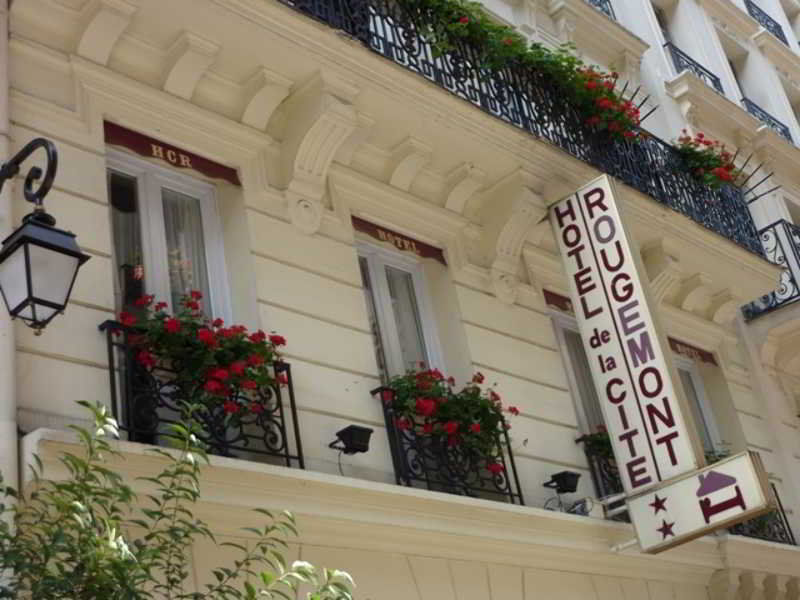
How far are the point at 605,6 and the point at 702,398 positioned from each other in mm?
5747

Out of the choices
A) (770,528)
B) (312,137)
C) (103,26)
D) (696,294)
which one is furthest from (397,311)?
(770,528)

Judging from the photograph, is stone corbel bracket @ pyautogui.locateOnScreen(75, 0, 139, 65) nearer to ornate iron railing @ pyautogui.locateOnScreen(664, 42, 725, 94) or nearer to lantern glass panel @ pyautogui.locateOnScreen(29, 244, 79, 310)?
lantern glass panel @ pyautogui.locateOnScreen(29, 244, 79, 310)

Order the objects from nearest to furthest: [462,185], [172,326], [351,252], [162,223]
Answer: [172,326] → [162,223] → [351,252] → [462,185]

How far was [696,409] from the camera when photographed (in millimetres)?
12008

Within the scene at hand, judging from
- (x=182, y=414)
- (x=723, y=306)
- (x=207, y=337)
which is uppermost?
(x=723, y=306)

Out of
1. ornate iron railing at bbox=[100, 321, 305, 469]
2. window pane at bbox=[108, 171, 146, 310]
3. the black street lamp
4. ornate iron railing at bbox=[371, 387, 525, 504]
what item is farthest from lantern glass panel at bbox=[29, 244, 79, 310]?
ornate iron railing at bbox=[371, 387, 525, 504]

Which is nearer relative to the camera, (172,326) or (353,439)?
(172,326)

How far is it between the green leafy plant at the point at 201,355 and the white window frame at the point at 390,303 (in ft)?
5.80

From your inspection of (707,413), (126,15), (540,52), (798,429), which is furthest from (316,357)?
(798,429)

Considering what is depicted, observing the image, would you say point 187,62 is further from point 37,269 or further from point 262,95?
point 37,269

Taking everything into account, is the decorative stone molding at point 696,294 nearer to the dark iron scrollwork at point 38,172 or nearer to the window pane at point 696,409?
the window pane at point 696,409

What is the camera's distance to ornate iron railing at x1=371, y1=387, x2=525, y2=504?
787 centimetres

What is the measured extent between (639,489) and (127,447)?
406 cm

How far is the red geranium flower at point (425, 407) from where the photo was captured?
7.94m
